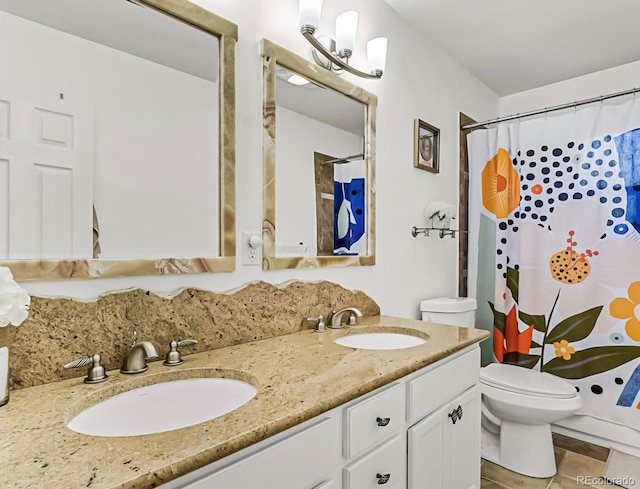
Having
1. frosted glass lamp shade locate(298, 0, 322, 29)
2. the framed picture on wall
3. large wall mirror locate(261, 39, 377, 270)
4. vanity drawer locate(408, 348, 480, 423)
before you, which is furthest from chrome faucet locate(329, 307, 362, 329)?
frosted glass lamp shade locate(298, 0, 322, 29)

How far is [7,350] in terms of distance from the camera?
829 mm

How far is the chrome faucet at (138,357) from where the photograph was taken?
1.03 meters

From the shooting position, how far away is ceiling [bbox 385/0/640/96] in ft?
6.77

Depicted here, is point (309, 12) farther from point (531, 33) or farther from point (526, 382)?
point (526, 382)

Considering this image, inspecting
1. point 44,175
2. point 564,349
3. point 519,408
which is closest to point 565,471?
point 519,408

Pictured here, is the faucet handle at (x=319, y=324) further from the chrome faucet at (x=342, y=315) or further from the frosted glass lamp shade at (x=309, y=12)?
the frosted glass lamp shade at (x=309, y=12)

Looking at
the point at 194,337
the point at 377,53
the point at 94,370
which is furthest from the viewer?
the point at 377,53

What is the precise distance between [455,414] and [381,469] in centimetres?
48

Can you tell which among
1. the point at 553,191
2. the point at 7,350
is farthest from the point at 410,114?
the point at 7,350

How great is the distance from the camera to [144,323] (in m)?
1.13

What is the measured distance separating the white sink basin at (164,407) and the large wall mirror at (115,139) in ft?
1.09

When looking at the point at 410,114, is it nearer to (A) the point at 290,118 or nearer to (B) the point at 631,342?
(A) the point at 290,118

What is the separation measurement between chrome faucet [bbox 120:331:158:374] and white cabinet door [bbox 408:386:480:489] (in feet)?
2.59

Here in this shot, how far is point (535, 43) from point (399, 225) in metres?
1.43
